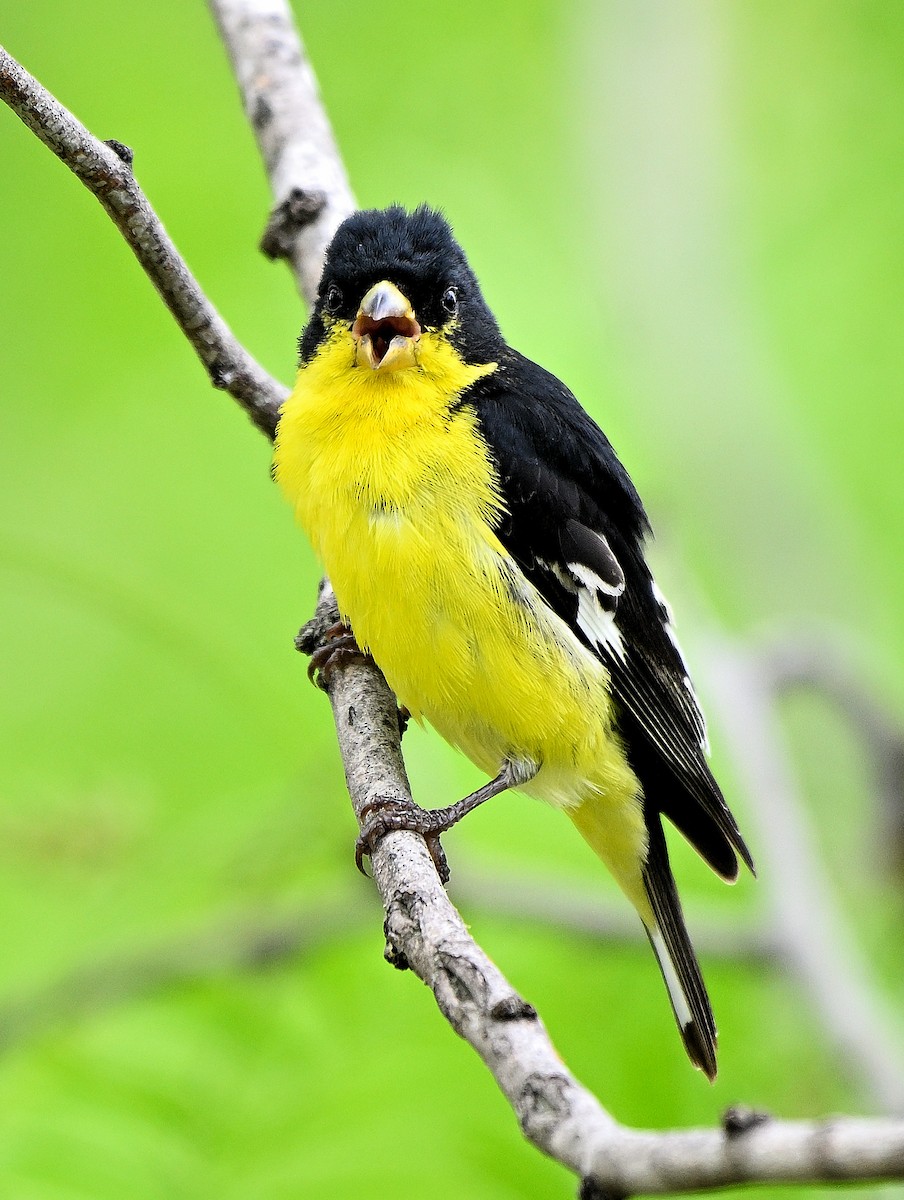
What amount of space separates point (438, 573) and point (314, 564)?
7.43 ft

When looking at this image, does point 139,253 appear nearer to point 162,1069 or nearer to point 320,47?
point 162,1069

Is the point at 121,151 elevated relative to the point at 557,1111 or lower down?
elevated

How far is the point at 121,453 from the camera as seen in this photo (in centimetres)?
488

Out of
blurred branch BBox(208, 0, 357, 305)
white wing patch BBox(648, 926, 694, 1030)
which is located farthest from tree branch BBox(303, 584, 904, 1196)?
blurred branch BBox(208, 0, 357, 305)

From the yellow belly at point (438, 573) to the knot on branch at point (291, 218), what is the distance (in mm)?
375

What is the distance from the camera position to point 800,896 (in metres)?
3.22

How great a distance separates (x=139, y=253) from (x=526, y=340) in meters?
2.40

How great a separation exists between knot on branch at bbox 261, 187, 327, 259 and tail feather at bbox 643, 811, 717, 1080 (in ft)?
5.55

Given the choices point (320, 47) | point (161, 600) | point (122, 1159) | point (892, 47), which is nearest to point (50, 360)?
point (161, 600)

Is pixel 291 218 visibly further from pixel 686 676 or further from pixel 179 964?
pixel 179 964

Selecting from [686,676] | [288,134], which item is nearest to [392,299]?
[288,134]

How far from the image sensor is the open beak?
286cm

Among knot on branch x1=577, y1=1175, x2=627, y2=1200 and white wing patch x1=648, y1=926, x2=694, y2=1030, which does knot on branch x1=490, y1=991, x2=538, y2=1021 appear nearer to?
knot on branch x1=577, y1=1175, x2=627, y2=1200

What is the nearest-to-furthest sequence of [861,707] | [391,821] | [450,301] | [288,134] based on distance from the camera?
1. [391,821]
2. [450,301]
3. [288,134]
4. [861,707]
